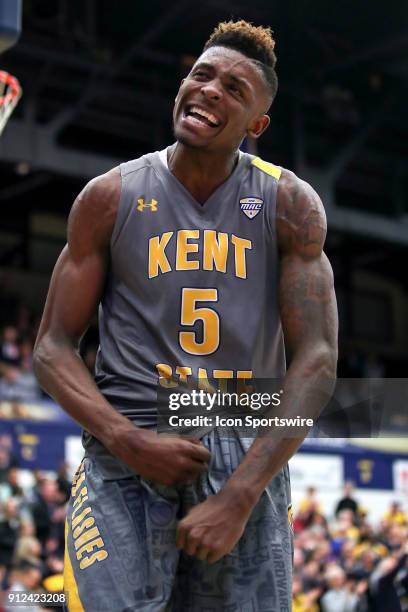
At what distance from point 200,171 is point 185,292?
42cm

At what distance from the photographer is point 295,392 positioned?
3.00 metres

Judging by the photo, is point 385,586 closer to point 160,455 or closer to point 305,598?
point 305,598

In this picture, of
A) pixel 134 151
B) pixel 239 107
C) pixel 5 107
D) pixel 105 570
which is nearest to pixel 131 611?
pixel 105 570

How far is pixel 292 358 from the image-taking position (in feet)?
10.2

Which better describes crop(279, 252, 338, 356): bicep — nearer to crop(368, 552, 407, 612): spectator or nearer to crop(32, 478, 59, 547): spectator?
crop(368, 552, 407, 612): spectator

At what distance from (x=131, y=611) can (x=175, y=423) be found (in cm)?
52

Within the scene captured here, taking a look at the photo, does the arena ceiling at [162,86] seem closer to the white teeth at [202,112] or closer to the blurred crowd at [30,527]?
the blurred crowd at [30,527]

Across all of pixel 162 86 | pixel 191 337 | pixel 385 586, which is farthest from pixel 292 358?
pixel 162 86

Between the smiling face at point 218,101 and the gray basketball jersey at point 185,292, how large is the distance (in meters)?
0.16

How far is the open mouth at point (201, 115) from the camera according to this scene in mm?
3160

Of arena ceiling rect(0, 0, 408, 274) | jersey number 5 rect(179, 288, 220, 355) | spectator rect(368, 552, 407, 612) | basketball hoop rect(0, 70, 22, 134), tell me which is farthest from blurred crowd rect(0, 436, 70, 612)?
arena ceiling rect(0, 0, 408, 274)

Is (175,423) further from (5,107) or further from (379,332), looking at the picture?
(379,332)

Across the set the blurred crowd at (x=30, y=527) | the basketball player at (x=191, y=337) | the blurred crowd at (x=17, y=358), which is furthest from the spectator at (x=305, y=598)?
the basketball player at (x=191, y=337)

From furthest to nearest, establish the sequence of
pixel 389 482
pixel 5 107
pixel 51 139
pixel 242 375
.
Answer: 1. pixel 51 139
2. pixel 389 482
3. pixel 5 107
4. pixel 242 375
